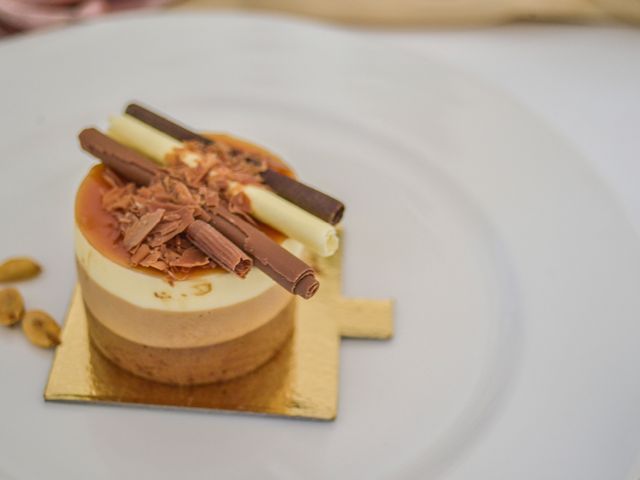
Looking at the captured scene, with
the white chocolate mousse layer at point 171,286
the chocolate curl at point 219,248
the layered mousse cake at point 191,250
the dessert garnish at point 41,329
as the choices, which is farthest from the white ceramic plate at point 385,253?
the chocolate curl at point 219,248

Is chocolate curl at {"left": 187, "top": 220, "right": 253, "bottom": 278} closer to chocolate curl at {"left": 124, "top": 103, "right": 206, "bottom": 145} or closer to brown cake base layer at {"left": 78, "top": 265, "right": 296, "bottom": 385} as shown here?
brown cake base layer at {"left": 78, "top": 265, "right": 296, "bottom": 385}

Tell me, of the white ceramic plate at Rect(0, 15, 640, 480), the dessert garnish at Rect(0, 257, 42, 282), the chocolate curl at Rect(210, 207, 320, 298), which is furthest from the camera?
the dessert garnish at Rect(0, 257, 42, 282)

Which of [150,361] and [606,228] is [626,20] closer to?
[606,228]

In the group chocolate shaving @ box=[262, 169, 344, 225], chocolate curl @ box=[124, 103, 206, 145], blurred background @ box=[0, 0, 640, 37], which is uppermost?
blurred background @ box=[0, 0, 640, 37]

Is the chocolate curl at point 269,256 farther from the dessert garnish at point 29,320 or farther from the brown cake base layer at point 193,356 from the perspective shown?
the dessert garnish at point 29,320

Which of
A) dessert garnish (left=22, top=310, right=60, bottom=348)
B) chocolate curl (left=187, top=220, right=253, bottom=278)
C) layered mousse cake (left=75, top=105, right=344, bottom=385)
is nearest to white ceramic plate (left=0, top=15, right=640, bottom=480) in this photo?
dessert garnish (left=22, top=310, right=60, bottom=348)

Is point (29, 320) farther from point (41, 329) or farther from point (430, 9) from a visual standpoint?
point (430, 9)

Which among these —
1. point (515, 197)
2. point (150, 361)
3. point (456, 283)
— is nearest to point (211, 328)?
point (150, 361)
